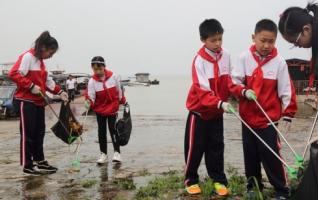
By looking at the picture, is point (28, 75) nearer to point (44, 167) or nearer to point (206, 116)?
point (44, 167)

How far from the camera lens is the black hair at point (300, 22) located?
119 inches

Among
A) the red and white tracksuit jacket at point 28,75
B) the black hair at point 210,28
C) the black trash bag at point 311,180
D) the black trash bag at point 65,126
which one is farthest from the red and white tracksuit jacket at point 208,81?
the black trash bag at point 65,126

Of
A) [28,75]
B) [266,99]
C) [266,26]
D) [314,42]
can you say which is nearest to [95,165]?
[28,75]

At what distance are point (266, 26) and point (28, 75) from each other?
3558mm

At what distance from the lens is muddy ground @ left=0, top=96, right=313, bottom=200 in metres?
5.27

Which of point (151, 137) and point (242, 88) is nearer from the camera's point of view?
point (242, 88)

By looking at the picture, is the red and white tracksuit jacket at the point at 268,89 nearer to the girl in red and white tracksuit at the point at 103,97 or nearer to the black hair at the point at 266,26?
the black hair at the point at 266,26

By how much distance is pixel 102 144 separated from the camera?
7375mm

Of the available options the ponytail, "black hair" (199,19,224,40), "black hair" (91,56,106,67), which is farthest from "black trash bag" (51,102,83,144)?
the ponytail

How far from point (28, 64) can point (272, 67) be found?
11.5ft

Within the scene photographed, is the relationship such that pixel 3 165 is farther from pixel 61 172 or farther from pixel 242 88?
pixel 242 88

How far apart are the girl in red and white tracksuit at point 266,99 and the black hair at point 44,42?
3.04 meters

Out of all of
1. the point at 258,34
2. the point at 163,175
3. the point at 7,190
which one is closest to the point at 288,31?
the point at 258,34

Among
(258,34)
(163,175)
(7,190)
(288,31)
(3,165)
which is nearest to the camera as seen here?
(288,31)
